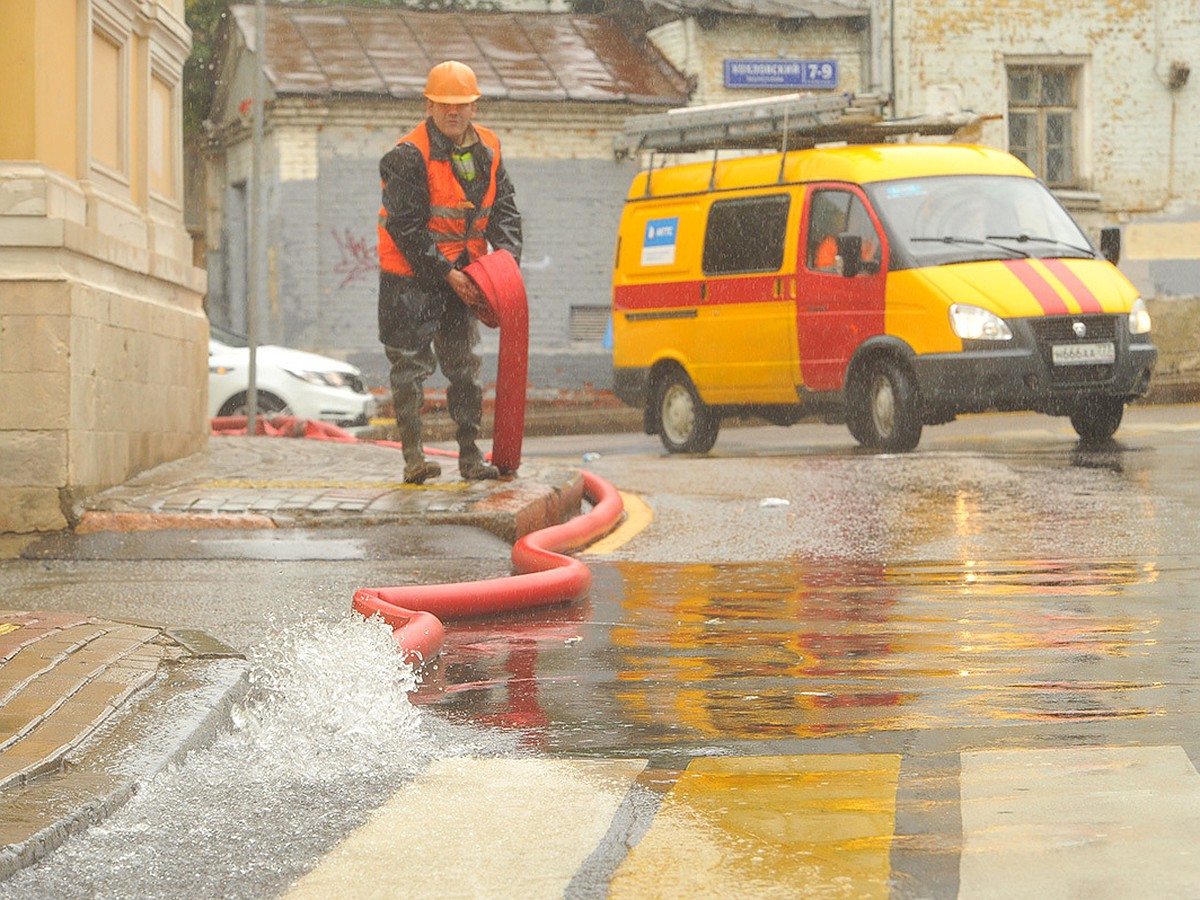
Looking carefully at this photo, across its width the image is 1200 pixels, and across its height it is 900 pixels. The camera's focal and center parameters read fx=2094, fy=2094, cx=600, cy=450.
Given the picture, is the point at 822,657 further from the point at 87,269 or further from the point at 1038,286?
the point at 1038,286

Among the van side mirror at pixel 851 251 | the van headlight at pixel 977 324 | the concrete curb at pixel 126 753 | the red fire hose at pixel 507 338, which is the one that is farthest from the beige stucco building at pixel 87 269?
the van headlight at pixel 977 324

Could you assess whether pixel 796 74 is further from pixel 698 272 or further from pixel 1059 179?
pixel 698 272

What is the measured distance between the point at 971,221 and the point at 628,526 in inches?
235

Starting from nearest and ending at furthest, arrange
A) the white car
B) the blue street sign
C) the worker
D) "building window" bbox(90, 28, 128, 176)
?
1. the worker
2. "building window" bbox(90, 28, 128, 176)
3. the white car
4. the blue street sign

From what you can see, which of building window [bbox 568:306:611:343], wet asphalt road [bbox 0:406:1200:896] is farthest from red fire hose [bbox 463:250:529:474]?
building window [bbox 568:306:611:343]

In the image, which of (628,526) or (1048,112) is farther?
(1048,112)

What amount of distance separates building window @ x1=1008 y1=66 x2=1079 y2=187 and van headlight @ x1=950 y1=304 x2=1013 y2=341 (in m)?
15.1

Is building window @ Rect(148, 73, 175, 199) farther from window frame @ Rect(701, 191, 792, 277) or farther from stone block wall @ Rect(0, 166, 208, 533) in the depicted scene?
window frame @ Rect(701, 191, 792, 277)

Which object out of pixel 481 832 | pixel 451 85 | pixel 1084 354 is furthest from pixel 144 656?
pixel 1084 354

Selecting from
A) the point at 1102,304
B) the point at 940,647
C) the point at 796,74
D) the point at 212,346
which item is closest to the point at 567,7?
the point at 796,74

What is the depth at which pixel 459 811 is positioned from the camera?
3.91 m

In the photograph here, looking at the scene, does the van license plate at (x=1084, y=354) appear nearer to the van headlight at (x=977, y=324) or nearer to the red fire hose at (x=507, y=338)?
the van headlight at (x=977, y=324)

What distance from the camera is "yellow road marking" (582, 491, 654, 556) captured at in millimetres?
9151

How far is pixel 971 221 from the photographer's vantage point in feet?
49.3
